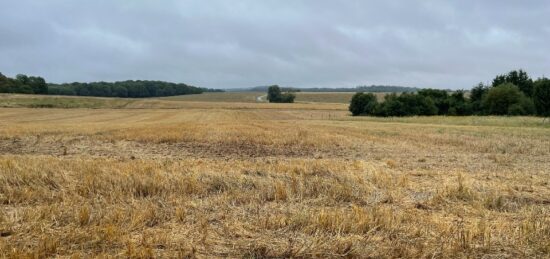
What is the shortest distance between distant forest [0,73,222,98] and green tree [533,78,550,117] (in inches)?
5278

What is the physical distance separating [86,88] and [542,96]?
150813mm

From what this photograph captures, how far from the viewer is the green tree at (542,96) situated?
83438 mm

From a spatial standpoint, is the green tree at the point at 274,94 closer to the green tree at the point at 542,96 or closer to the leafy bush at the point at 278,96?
the leafy bush at the point at 278,96

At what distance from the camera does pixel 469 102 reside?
3661 inches

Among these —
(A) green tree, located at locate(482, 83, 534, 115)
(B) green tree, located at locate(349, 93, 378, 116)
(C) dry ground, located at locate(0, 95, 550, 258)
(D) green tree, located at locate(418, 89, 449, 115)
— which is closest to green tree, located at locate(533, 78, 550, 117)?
(A) green tree, located at locate(482, 83, 534, 115)

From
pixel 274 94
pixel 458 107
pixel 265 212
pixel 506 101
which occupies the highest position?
pixel 274 94

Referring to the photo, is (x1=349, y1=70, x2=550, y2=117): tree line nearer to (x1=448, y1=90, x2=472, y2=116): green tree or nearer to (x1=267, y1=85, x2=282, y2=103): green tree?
(x1=448, y1=90, x2=472, y2=116): green tree

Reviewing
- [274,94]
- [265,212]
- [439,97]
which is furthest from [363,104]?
[265,212]

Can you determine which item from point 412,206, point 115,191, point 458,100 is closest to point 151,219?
point 115,191

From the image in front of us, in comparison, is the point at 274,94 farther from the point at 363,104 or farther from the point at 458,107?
the point at 458,107

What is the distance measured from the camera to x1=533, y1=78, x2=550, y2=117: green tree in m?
83.4

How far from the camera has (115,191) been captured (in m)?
8.61

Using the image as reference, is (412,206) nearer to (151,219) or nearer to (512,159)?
(151,219)

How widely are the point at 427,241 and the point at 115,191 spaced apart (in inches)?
225
